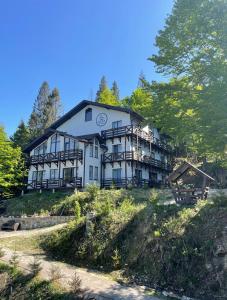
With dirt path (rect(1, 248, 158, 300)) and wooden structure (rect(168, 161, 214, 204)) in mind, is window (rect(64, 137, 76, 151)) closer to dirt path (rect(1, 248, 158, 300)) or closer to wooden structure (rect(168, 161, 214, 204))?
Answer: wooden structure (rect(168, 161, 214, 204))

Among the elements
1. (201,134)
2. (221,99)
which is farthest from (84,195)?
(221,99)

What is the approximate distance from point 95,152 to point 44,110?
106ft

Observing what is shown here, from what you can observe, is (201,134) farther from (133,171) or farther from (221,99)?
(133,171)

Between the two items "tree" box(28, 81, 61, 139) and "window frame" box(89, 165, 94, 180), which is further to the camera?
"tree" box(28, 81, 61, 139)

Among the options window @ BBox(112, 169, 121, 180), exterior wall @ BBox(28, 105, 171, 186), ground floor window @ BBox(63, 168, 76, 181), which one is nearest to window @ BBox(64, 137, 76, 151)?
exterior wall @ BBox(28, 105, 171, 186)

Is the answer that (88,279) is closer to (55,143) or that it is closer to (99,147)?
(99,147)

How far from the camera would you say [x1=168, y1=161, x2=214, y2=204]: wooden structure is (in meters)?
14.2

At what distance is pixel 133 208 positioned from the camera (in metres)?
13.4

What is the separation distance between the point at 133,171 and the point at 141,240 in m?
21.7

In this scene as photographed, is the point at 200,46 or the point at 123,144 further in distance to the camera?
the point at 123,144

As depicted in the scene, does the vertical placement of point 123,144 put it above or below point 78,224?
above

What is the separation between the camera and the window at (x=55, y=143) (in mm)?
35469

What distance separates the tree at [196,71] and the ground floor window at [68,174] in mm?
22127

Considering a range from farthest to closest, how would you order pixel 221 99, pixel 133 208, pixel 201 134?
pixel 133 208, pixel 201 134, pixel 221 99
